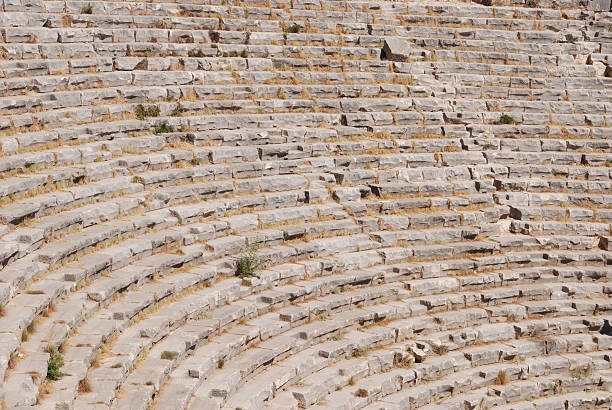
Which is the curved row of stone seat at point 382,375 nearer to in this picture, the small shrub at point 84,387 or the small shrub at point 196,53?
the small shrub at point 84,387

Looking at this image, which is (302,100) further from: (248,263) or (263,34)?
(248,263)

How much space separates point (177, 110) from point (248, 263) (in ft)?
14.2

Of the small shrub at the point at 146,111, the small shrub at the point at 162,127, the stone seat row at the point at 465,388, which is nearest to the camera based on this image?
the stone seat row at the point at 465,388

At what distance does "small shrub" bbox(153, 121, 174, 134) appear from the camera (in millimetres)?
18062

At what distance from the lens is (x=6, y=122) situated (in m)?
15.6

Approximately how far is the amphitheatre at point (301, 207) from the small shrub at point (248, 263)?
34mm

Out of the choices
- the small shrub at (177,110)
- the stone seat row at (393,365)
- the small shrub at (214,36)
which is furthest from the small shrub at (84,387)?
the small shrub at (214,36)

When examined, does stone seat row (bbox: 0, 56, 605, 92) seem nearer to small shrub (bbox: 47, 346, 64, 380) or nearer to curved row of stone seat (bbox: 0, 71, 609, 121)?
curved row of stone seat (bbox: 0, 71, 609, 121)

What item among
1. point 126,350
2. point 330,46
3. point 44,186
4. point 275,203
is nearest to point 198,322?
point 126,350

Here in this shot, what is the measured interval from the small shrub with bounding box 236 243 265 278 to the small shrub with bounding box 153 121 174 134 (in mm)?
3235

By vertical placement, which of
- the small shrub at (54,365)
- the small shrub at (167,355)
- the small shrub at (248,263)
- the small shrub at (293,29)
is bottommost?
the small shrub at (54,365)

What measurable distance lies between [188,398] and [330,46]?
12.3 metres

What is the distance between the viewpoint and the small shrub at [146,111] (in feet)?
59.7

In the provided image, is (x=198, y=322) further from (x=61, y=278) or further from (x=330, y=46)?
(x=330, y=46)
